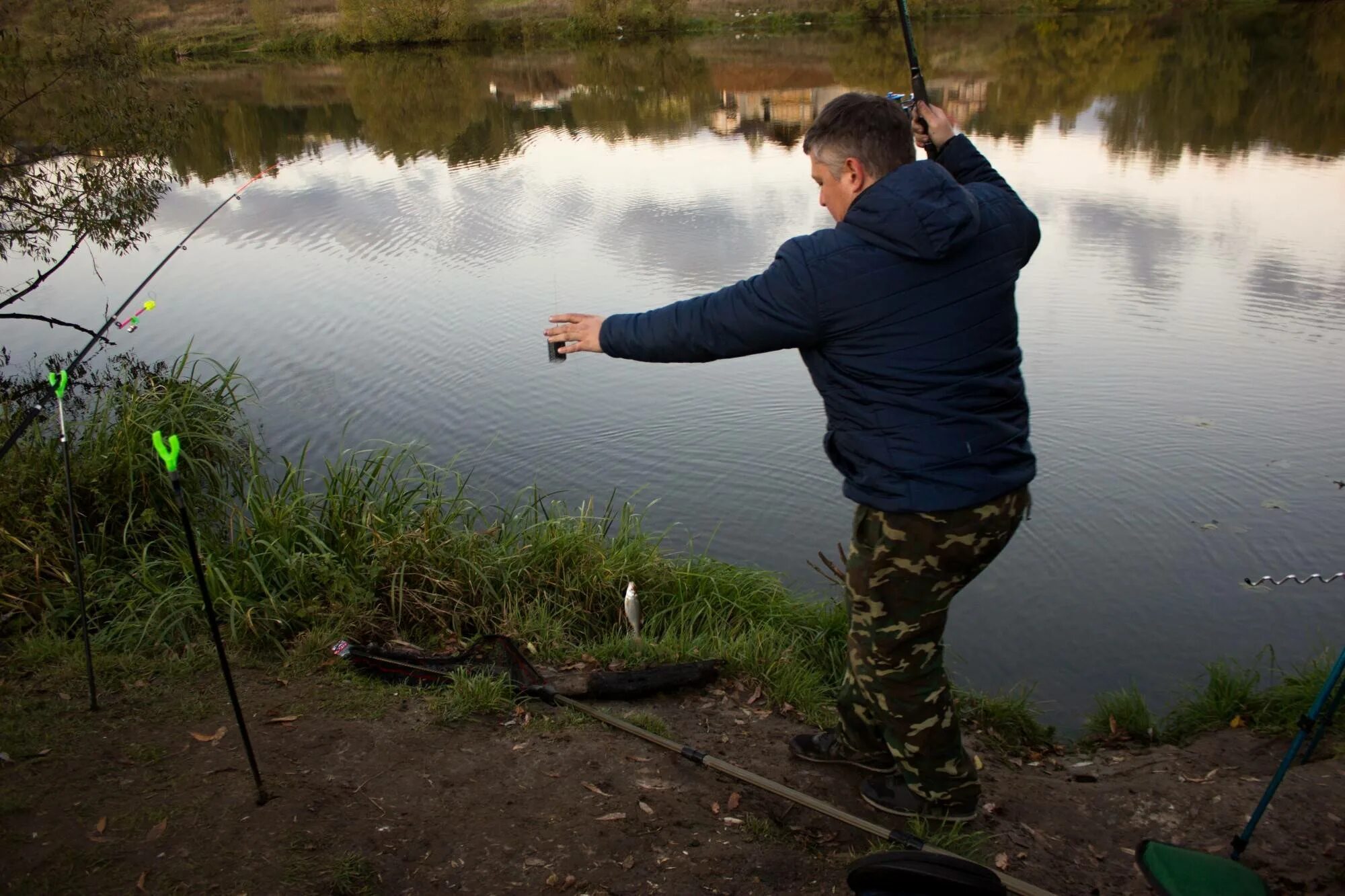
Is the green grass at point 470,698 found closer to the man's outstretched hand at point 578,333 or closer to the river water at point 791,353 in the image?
the man's outstretched hand at point 578,333

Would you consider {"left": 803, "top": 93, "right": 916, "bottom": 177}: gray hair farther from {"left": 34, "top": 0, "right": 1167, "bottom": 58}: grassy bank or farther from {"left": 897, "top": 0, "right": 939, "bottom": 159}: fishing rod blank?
{"left": 34, "top": 0, "right": 1167, "bottom": 58}: grassy bank

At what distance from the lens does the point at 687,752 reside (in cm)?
337

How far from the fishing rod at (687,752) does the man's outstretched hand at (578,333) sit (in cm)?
143

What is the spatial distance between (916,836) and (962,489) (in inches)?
41.7

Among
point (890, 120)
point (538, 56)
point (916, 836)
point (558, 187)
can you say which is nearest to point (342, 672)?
point (916, 836)

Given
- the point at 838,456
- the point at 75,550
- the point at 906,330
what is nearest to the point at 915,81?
the point at 906,330

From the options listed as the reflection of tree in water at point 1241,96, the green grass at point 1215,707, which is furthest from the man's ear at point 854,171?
the reflection of tree in water at point 1241,96

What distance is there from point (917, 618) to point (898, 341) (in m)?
0.78

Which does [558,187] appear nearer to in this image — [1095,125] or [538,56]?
[1095,125]

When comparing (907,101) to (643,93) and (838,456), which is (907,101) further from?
→ (643,93)

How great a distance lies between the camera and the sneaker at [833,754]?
334 cm

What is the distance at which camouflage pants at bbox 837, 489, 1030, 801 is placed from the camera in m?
2.68

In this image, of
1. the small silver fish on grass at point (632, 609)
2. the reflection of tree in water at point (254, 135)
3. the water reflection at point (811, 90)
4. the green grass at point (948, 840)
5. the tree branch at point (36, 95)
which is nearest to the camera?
the green grass at point (948, 840)

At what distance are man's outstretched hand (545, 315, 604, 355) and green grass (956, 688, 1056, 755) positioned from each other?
7.67 feet
